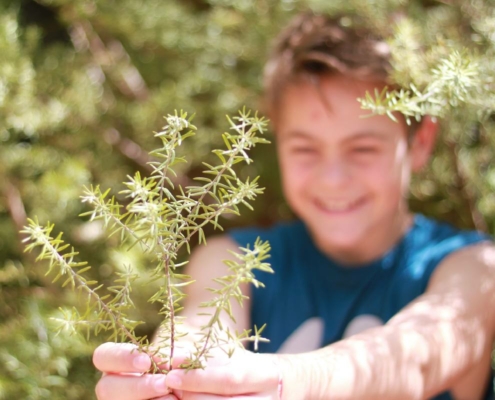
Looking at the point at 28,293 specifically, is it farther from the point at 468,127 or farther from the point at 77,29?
the point at 468,127

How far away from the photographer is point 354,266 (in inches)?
Result: 58.3

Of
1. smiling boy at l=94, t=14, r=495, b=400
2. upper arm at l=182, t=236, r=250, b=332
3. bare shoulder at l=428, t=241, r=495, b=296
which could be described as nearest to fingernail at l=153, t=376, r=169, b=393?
smiling boy at l=94, t=14, r=495, b=400

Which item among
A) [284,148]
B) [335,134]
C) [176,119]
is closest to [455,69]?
[176,119]

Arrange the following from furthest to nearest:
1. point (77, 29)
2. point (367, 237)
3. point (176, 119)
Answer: point (77, 29), point (367, 237), point (176, 119)

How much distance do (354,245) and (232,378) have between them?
849mm

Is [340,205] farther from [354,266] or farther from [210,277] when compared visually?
[210,277]

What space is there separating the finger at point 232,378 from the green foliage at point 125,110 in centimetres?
50

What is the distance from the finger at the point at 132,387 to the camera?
26.2 inches

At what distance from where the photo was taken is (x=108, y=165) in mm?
1637

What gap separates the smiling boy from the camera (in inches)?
42.6

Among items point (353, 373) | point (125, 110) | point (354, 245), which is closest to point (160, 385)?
point (353, 373)

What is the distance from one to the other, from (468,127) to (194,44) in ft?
2.66

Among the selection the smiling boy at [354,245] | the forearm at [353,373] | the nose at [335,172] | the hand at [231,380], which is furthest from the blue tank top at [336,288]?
the hand at [231,380]

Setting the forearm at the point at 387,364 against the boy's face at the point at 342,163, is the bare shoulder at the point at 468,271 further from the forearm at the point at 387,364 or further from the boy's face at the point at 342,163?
the boy's face at the point at 342,163
